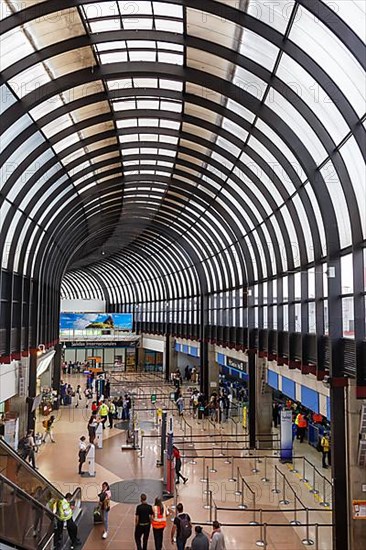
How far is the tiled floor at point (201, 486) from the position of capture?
1416cm

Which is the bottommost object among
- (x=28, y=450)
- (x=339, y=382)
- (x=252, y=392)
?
(x=28, y=450)

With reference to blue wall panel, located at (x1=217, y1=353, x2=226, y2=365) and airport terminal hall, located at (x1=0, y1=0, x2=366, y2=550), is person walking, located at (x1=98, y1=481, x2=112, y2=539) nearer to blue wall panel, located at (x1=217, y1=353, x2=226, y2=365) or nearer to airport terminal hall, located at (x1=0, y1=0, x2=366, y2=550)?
airport terminal hall, located at (x1=0, y1=0, x2=366, y2=550)

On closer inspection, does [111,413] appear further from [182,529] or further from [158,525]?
[182,529]

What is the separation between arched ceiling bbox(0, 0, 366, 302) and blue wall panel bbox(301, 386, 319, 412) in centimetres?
478

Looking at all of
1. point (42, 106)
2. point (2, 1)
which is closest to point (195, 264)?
point (42, 106)

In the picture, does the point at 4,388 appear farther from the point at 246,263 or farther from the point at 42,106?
the point at 246,263

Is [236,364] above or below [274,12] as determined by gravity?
below

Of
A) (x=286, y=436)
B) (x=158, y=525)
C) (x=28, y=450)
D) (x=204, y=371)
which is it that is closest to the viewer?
(x=158, y=525)

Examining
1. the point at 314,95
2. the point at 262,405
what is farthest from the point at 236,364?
the point at 314,95

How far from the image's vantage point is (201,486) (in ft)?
62.3

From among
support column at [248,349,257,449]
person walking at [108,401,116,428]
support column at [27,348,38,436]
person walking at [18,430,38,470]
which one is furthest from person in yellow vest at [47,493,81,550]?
person walking at [108,401,116,428]

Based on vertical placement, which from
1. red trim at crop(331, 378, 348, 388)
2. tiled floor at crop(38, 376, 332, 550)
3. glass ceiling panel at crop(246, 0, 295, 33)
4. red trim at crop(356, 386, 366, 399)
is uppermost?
glass ceiling panel at crop(246, 0, 295, 33)

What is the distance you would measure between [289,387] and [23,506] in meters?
13.3

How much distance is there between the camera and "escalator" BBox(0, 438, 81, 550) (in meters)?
9.65
